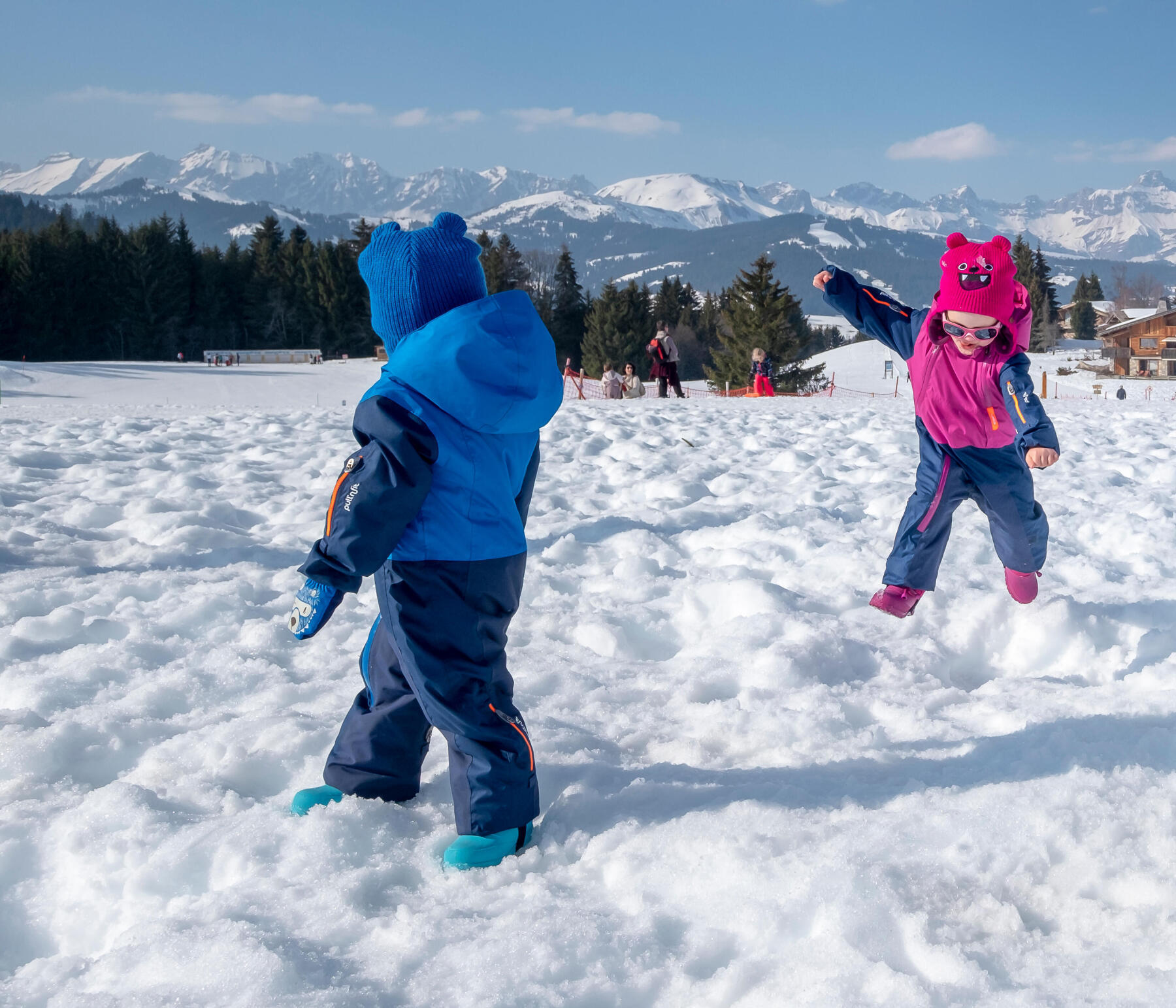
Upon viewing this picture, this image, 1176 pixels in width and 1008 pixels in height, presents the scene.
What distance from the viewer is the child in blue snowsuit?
1.98 m

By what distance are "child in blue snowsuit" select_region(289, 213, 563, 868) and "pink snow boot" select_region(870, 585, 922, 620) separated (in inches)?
83.7

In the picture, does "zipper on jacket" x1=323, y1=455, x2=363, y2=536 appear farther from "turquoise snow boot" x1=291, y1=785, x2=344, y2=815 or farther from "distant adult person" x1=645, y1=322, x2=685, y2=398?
"distant adult person" x1=645, y1=322, x2=685, y2=398

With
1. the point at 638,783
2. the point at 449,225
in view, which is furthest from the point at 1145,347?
the point at 449,225

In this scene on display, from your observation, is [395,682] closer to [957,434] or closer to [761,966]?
[761,966]

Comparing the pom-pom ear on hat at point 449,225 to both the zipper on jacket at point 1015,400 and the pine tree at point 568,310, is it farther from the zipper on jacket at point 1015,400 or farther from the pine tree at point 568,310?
the pine tree at point 568,310

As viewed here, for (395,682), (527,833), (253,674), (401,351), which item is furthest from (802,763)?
(253,674)

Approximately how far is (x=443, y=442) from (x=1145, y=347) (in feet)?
253

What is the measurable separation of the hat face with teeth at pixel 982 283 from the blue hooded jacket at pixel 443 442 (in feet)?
7.20

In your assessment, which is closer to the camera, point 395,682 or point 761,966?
point 761,966

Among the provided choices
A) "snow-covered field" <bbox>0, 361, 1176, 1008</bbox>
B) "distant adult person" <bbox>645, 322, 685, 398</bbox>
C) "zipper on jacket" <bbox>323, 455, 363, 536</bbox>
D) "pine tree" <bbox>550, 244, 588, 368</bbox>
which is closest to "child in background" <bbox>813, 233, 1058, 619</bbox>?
"snow-covered field" <bbox>0, 361, 1176, 1008</bbox>

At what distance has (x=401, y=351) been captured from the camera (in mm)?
2076

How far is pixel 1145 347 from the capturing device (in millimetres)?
66125

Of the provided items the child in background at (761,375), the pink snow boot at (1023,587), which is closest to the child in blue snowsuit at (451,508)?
the pink snow boot at (1023,587)

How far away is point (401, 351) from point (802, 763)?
5.26 feet
